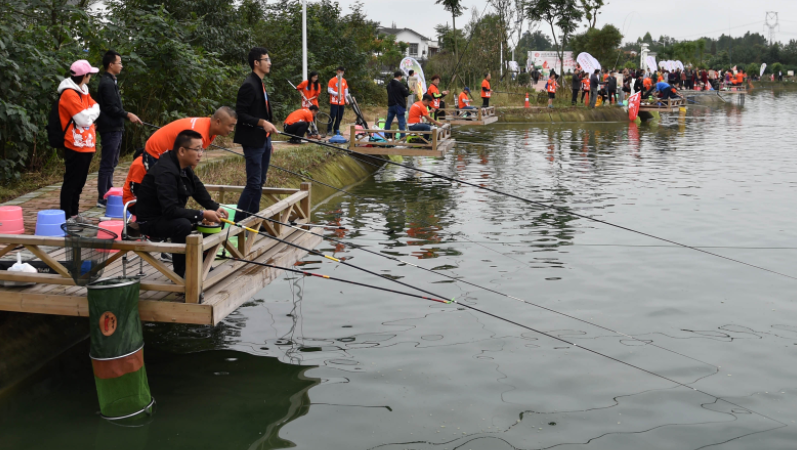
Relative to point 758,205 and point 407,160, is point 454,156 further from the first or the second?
point 758,205

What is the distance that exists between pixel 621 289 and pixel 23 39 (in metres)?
9.02

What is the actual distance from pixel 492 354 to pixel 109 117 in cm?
522

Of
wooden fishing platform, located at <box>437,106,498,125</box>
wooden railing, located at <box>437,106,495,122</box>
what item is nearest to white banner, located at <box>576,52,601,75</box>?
wooden railing, located at <box>437,106,495,122</box>

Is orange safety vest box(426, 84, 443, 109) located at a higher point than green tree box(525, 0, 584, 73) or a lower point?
lower

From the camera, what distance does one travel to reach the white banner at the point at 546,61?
52562 millimetres

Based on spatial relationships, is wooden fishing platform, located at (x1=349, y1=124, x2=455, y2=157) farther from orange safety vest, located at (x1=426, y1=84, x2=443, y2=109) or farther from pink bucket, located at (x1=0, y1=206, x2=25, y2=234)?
pink bucket, located at (x1=0, y1=206, x2=25, y2=234)

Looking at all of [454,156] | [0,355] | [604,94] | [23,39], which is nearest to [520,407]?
[0,355]

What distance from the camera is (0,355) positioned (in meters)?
6.11

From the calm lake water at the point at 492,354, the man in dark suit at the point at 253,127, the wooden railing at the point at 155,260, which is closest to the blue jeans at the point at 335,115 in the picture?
the calm lake water at the point at 492,354

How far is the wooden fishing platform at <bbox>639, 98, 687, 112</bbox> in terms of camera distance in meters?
35.0

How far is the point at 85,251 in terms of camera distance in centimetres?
562

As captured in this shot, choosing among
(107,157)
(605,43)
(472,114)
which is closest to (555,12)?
(605,43)

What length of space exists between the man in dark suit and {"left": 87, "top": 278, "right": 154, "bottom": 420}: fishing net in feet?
8.31

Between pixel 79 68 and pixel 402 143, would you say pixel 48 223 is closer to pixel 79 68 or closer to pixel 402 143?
pixel 79 68
